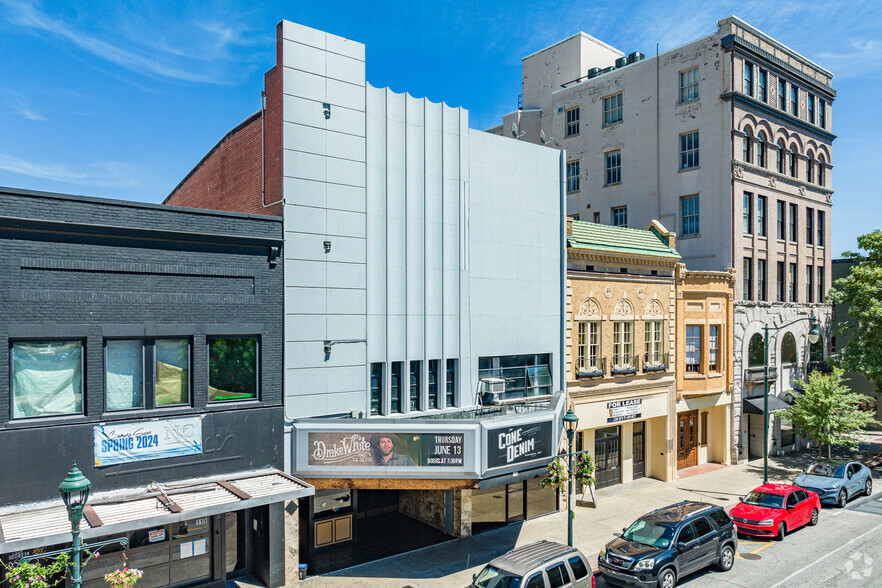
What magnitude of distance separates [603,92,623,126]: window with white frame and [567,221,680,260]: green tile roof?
10.8 meters

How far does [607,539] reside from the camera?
70.3 feet

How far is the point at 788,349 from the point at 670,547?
24.8 m

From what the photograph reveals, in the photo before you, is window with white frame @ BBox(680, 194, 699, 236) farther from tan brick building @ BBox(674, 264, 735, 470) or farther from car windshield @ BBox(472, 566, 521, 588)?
car windshield @ BBox(472, 566, 521, 588)

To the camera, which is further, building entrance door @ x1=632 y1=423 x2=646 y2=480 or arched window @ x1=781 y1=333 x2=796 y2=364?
arched window @ x1=781 y1=333 x2=796 y2=364

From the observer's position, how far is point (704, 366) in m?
31.3

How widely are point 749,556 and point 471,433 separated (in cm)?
1058

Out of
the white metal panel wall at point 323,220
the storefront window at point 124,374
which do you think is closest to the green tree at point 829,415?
the white metal panel wall at point 323,220

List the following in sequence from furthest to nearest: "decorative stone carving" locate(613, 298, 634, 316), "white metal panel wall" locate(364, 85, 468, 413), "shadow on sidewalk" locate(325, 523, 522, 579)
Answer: "decorative stone carving" locate(613, 298, 634, 316) → "white metal panel wall" locate(364, 85, 468, 413) → "shadow on sidewalk" locate(325, 523, 522, 579)

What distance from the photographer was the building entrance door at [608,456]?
2811 centimetres

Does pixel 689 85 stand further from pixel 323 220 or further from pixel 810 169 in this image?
pixel 323 220

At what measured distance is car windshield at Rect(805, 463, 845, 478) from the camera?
26.3 metres

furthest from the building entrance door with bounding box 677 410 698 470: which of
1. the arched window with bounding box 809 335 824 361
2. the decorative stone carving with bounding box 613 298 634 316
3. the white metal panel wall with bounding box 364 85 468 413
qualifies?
the white metal panel wall with bounding box 364 85 468 413

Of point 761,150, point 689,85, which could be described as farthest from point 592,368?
point 689,85

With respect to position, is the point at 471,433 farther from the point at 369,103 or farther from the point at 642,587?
the point at 369,103
